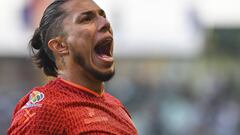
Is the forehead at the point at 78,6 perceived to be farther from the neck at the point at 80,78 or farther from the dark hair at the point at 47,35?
the neck at the point at 80,78

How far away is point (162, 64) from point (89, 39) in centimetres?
1717

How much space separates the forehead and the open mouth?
0.59ft

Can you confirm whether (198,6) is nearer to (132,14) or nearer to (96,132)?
(132,14)

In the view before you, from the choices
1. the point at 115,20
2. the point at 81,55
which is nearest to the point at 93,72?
the point at 81,55

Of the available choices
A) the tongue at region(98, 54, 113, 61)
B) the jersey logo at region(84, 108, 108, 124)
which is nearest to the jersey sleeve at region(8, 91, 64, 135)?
the jersey logo at region(84, 108, 108, 124)

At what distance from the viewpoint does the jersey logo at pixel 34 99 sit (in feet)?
14.3

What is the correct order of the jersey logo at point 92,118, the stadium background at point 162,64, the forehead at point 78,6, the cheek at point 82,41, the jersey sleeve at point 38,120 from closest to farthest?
1. the jersey sleeve at point 38,120
2. the jersey logo at point 92,118
3. the cheek at point 82,41
4. the forehead at point 78,6
5. the stadium background at point 162,64

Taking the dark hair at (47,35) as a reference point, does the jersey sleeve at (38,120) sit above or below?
below

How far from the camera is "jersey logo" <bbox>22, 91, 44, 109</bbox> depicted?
4.36m

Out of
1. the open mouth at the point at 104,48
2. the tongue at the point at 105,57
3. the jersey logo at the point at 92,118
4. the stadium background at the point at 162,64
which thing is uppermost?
the open mouth at the point at 104,48

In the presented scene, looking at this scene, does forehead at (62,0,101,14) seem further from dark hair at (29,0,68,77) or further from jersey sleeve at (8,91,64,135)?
jersey sleeve at (8,91,64,135)

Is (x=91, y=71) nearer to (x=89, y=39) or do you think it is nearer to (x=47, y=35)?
(x=89, y=39)

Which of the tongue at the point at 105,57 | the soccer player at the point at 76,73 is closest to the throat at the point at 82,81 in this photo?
the soccer player at the point at 76,73

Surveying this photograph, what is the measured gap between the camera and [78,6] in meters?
4.64
